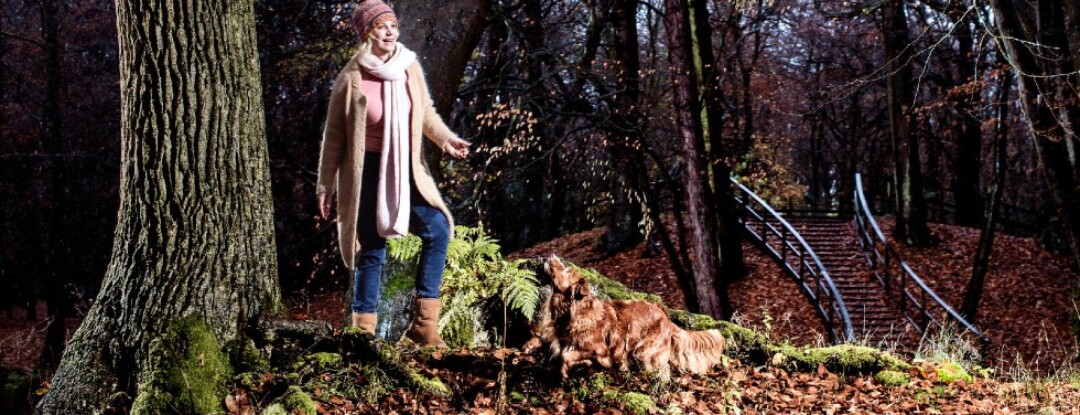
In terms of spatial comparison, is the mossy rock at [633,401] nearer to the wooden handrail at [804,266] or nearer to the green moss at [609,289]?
the green moss at [609,289]

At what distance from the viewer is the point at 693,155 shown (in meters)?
10.7

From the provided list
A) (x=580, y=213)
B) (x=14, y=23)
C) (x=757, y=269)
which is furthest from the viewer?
(x=580, y=213)

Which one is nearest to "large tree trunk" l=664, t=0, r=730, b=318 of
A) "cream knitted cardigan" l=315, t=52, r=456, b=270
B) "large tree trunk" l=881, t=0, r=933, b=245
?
"cream knitted cardigan" l=315, t=52, r=456, b=270

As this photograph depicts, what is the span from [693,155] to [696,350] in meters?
6.18

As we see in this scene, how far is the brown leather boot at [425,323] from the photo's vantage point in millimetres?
4789

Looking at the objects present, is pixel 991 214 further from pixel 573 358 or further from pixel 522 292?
pixel 573 358

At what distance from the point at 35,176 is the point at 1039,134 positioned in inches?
727

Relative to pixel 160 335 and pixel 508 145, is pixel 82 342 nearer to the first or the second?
pixel 160 335

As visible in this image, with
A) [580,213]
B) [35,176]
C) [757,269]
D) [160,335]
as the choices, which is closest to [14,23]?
[35,176]

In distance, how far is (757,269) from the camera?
55.6 feet

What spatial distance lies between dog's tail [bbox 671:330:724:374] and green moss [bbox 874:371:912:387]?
3.56 ft

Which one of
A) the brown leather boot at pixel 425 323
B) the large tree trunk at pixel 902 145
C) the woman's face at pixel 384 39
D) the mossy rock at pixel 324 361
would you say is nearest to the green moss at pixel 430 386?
the mossy rock at pixel 324 361

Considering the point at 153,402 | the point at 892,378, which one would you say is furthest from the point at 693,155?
the point at 153,402

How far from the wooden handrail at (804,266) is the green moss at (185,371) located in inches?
425
